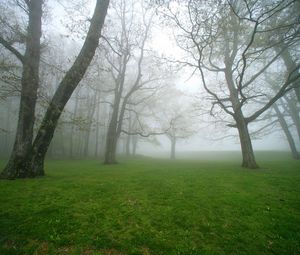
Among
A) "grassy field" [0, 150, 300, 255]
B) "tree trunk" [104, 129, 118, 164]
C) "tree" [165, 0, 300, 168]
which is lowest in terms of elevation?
"grassy field" [0, 150, 300, 255]

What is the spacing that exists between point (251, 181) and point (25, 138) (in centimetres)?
1066

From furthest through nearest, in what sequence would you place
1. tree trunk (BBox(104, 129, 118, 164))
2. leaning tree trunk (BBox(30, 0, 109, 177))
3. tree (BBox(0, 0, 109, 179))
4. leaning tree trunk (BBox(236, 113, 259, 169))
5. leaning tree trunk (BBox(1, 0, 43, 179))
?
tree trunk (BBox(104, 129, 118, 164))
leaning tree trunk (BBox(236, 113, 259, 169))
leaning tree trunk (BBox(30, 0, 109, 177))
tree (BBox(0, 0, 109, 179))
leaning tree trunk (BBox(1, 0, 43, 179))

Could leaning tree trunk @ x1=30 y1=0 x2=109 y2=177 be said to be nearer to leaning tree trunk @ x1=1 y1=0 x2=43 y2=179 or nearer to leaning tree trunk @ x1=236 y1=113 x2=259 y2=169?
leaning tree trunk @ x1=1 y1=0 x2=43 y2=179

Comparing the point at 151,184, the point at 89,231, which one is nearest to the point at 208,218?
the point at 89,231

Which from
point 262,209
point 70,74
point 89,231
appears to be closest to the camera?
point 89,231

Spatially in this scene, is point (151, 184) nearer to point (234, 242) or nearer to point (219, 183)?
point (219, 183)

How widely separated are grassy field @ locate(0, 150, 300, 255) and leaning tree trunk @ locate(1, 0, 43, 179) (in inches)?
48.8

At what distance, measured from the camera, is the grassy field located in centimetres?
436

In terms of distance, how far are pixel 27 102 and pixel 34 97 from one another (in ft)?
1.31

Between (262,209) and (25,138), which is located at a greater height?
(25,138)

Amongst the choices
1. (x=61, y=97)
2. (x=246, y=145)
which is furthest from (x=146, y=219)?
(x=246, y=145)

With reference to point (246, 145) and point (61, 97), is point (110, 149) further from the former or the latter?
point (246, 145)

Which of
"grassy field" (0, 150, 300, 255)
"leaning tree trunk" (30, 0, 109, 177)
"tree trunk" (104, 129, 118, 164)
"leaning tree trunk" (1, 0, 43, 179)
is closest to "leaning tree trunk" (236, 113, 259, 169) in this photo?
"grassy field" (0, 150, 300, 255)

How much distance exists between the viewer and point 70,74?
33.0 ft
